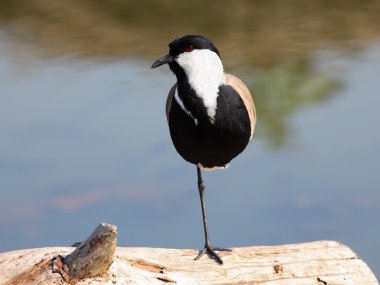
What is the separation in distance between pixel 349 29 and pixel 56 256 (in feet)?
25.2

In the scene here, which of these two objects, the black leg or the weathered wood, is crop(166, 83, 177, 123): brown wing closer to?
the black leg

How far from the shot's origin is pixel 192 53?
16.3ft

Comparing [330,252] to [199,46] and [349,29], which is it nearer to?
[199,46]

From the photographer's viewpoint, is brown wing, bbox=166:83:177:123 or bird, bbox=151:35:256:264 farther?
brown wing, bbox=166:83:177:123

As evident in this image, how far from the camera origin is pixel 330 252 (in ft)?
17.7

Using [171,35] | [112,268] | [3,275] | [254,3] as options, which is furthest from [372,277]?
[254,3]

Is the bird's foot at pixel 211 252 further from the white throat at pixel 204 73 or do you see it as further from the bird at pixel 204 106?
the white throat at pixel 204 73

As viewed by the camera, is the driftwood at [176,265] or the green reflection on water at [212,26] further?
the green reflection on water at [212,26]

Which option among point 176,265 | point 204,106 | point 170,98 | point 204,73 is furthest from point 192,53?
point 176,265

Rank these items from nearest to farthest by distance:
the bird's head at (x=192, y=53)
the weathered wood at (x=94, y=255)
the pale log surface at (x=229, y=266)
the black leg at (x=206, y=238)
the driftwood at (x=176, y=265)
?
the weathered wood at (x=94, y=255), the driftwood at (x=176, y=265), the pale log surface at (x=229, y=266), the bird's head at (x=192, y=53), the black leg at (x=206, y=238)

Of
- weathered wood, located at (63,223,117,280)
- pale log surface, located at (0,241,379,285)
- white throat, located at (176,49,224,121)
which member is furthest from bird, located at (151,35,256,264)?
weathered wood, located at (63,223,117,280)

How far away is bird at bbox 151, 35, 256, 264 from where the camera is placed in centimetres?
498

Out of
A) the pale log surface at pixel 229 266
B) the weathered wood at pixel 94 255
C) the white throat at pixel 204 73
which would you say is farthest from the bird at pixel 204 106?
the weathered wood at pixel 94 255

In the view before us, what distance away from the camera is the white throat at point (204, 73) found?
496 cm
